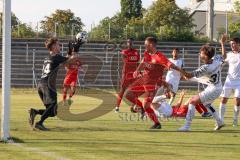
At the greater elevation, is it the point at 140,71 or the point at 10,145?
the point at 140,71

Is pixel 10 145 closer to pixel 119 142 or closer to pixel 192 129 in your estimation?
pixel 119 142

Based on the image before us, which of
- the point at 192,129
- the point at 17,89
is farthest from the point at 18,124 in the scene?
the point at 17,89

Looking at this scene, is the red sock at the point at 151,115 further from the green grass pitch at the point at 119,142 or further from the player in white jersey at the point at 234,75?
the player in white jersey at the point at 234,75

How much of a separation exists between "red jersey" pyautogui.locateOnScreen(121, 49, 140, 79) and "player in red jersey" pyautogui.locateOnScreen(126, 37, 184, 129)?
6.92ft

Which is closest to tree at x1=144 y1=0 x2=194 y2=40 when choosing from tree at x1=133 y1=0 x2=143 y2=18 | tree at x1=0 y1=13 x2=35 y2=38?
tree at x1=133 y1=0 x2=143 y2=18

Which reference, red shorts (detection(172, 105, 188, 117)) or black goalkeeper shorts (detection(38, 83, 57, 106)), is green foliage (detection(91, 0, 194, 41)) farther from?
black goalkeeper shorts (detection(38, 83, 57, 106))

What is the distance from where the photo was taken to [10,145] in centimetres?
1115

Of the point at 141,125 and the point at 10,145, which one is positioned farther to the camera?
the point at 141,125

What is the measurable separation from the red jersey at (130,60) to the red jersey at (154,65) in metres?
3.92

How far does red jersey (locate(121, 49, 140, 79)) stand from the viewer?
20.0 m

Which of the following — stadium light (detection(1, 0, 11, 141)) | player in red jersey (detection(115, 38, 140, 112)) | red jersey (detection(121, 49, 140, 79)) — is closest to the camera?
stadium light (detection(1, 0, 11, 141))

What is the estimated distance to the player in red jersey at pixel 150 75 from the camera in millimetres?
14430

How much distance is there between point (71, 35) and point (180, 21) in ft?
71.9

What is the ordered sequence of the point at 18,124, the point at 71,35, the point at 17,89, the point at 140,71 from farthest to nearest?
the point at 71,35 → the point at 17,89 → the point at 140,71 → the point at 18,124
